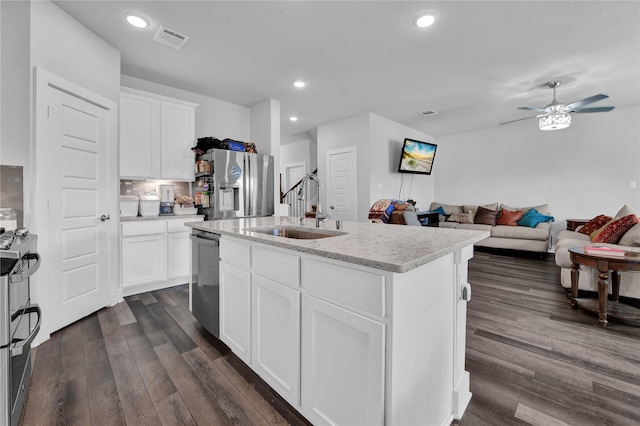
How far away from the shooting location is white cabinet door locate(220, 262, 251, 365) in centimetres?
171

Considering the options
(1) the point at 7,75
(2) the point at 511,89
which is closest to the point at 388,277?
(1) the point at 7,75

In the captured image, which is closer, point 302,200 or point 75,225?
point 302,200

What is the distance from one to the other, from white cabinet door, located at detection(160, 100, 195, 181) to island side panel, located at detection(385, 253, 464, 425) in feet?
11.6

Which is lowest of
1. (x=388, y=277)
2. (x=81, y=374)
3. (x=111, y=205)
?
(x=81, y=374)

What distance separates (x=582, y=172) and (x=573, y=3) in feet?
14.8

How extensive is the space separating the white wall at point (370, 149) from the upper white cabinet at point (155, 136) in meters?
3.00

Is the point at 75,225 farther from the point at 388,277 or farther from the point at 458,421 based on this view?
the point at 458,421

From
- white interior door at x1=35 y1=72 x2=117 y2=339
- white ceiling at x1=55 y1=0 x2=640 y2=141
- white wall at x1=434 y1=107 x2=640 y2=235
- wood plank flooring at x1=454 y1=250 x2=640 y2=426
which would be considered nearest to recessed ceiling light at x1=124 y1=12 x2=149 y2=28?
white ceiling at x1=55 y1=0 x2=640 y2=141

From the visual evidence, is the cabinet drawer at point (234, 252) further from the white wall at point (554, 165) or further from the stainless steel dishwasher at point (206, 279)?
the white wall at point (554, 165)

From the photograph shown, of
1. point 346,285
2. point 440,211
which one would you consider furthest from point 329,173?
point 346,285

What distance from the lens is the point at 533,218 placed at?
17.9ft

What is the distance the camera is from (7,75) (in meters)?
2.24

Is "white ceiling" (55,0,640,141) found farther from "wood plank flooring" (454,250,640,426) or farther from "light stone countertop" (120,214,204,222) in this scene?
"wood plank flooring" (454,250,640,426)

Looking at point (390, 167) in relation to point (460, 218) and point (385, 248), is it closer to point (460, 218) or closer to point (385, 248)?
point (460, 218)
